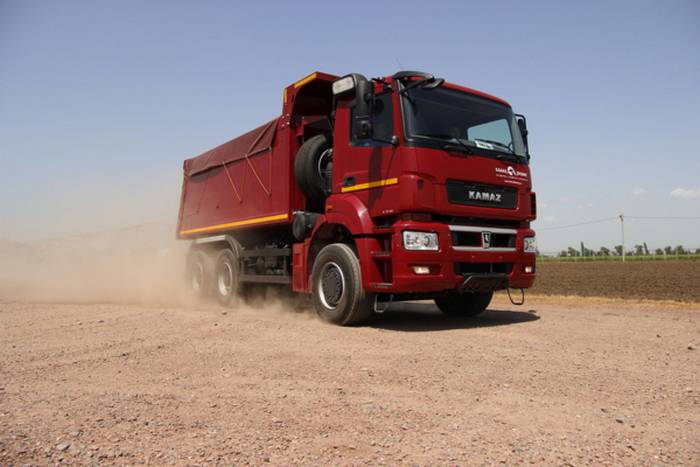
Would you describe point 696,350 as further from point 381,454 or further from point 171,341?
point 171,341

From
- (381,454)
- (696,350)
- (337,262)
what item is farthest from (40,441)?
(696,350)

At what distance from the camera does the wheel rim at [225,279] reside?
1038 centimetres

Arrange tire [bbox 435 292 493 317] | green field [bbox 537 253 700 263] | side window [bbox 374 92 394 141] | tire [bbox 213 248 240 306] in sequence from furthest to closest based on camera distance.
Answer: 1. green field [bbox 537 253 700 263]
2. tire [bbox 213 248 240 306]
3. tire [bbox 435 292 493 317]
4. side window [bbox 374 92 394 141]

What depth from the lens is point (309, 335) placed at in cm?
600

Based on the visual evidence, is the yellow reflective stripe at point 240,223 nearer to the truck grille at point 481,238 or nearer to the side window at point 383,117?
the side window at point 383,117

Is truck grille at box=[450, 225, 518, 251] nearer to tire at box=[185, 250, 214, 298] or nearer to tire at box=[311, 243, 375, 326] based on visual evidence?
tire at box=[311, 243, 375, 326]

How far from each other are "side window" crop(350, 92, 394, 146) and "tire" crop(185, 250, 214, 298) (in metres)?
5.76

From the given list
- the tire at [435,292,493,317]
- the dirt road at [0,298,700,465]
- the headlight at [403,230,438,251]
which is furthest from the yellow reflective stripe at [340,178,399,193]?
the tire at [435,292,493,317]

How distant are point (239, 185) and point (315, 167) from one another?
2735mm

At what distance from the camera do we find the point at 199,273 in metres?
11.5

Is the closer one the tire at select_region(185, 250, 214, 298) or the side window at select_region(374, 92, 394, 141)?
the side window at select_region(374, 92, 394, 141)

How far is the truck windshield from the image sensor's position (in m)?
6.37

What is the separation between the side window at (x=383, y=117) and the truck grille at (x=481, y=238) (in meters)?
1.43

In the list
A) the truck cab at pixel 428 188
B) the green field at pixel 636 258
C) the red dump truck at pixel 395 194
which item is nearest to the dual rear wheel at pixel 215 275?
the red dump truck at pixel 395 194
